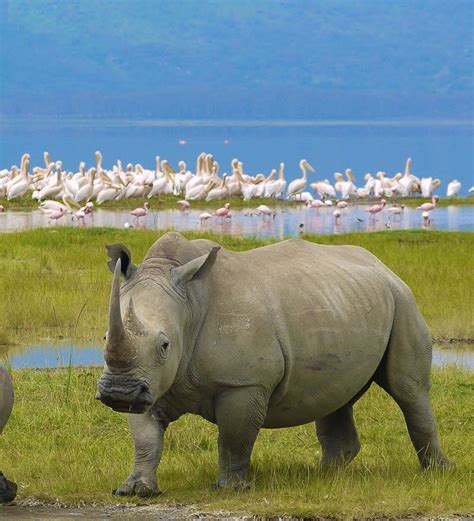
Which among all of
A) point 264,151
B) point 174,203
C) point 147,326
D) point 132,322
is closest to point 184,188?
point 174,203

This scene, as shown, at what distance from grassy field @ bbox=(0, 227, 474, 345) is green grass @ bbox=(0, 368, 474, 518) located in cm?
368

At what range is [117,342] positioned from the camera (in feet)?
21.3

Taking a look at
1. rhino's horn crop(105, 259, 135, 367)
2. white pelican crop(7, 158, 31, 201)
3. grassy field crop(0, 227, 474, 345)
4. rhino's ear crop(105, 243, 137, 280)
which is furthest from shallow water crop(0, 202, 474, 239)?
rhino's horn crop(105, 259, 135, 367)

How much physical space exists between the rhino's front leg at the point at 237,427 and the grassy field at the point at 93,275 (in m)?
6.61

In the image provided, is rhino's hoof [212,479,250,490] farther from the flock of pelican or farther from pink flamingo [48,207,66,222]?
the flock of pelican

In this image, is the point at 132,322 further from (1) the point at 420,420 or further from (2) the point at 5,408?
(1) the point at 420,420

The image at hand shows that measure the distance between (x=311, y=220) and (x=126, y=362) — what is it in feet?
89.1

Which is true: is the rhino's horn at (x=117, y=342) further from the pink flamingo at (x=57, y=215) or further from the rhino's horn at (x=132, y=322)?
the pink flamingo at (x=57, y=215)

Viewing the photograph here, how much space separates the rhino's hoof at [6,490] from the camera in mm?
7242

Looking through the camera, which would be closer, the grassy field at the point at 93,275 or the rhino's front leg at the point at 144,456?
the rhino's front leg at the point at 144,456

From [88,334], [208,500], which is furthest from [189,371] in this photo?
[88,334]

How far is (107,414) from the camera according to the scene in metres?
9.91

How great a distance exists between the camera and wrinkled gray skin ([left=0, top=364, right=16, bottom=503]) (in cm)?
716

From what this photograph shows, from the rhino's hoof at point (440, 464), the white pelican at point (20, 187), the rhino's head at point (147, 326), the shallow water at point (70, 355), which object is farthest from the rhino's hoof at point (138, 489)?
the white pelican at point (20, 187)
